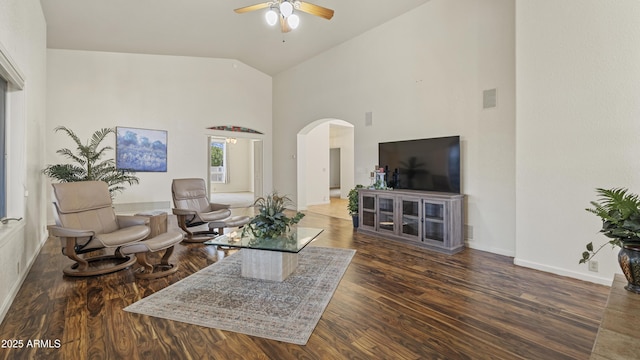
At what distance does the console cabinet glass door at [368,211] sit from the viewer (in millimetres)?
5074

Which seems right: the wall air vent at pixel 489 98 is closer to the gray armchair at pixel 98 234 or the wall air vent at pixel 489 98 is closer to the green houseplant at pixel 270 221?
the green houseplant at pixel 270 221

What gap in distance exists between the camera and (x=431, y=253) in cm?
400

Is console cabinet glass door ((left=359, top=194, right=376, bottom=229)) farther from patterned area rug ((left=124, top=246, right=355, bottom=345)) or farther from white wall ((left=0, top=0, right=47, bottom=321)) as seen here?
white wall ((left=0, top=0, right=47, bottom=321))

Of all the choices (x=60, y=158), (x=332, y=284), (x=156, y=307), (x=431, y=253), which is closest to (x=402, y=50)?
(x=431, y=253)

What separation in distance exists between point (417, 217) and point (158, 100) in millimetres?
6787

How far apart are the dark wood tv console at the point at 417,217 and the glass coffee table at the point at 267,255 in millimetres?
1964

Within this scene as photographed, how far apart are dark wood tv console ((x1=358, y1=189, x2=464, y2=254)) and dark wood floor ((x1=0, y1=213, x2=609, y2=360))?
2.28 ft

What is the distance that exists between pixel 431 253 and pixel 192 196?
4.04 metres

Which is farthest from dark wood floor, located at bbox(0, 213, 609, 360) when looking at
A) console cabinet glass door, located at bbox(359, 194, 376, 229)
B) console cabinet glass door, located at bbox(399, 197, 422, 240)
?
console cabinet glass door, located at bbox(359, 194, 376, 229)

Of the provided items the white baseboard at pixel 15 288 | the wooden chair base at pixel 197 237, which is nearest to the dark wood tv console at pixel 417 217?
the wooden chair base at pixel 197 237

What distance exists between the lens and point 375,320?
2.24m

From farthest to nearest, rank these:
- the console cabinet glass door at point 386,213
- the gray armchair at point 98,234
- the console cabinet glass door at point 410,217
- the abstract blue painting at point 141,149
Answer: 1. the abstract blue painting at point 141,149
2. the console cabinet glass door at point 386,213
3. the console cabinet glass door at point 410,217
4. the gray armchair at point 98,234

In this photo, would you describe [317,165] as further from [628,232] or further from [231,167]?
[628,232]

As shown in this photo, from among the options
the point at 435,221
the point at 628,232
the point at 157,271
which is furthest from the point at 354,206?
the point at 628,232
